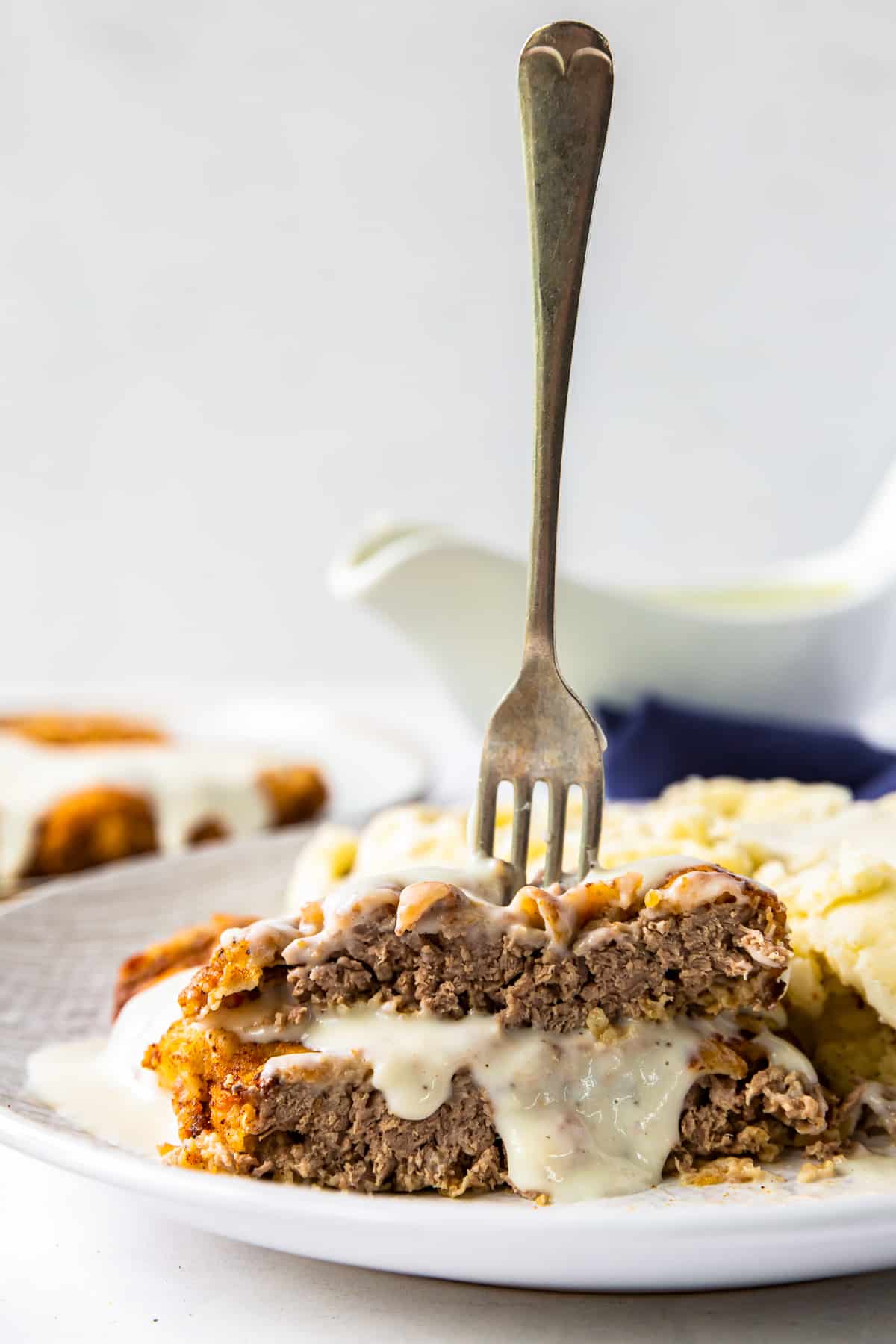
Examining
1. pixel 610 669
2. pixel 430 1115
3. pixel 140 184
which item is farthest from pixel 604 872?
pixel 140 184

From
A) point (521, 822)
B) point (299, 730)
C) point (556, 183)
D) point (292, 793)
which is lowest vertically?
point (299, 730)

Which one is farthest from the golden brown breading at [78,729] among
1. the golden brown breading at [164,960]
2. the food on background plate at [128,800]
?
the golden brown breading at [164,960]

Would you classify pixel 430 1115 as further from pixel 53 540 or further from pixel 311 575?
pixel 53 540

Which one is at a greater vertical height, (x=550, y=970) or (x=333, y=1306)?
(x=550, y=970)

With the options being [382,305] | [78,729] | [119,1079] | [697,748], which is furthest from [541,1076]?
[382,305]

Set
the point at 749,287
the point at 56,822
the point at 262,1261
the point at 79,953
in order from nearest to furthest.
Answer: the point at 262,1261 → the point at 79,953 → the point at 56,822 → the point at 749,287

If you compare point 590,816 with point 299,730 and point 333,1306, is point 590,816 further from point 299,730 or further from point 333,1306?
point 299,730

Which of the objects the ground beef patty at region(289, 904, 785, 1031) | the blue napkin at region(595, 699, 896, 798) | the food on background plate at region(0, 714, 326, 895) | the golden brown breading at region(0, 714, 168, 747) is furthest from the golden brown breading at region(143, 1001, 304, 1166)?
the golden brown breading at region(0, 714, 168, 747)

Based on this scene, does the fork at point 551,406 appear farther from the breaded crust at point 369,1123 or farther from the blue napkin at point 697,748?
the blue napkin at point 697,748
